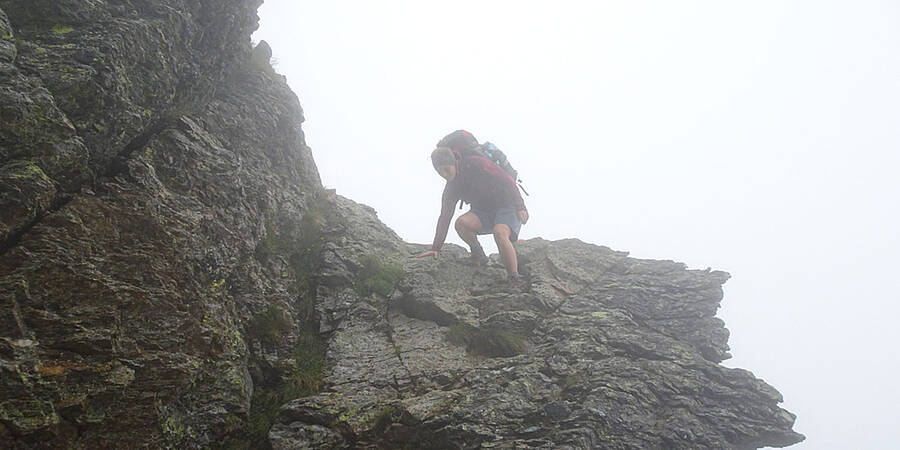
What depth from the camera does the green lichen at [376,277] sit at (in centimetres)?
1102

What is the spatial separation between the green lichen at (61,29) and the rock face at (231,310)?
0.21 feet

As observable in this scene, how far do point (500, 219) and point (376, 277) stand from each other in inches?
154

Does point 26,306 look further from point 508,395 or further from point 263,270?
point 508,395

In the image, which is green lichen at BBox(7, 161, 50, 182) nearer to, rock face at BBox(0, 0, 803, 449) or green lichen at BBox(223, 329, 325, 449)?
rock face at BBox(0, 0, 803, 449)

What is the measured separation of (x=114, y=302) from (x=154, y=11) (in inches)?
249

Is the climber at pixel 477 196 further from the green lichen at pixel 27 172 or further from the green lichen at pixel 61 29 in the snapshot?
the green lichen at pixel 27 172

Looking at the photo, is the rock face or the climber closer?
the rock face

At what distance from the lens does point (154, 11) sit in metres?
8.88

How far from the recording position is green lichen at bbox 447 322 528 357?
31.6ft

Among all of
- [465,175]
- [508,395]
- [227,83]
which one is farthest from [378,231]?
[508,395]

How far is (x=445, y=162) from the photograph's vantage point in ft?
41.2

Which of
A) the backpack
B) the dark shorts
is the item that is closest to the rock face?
Answer: the dark shorts

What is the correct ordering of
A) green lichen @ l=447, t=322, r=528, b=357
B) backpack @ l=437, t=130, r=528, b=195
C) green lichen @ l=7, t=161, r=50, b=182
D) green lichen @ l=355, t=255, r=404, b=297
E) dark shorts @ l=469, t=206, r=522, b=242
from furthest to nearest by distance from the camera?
backpack @ l=437, t=130, r=528, b=195 < dark shorts @ l=469, t=206, r=522, b=242 < green lichen @ l=355, t=255, r=404, b=297 < green lichen @ l=447, t=322, r=528, b=357 < green lichen @ l=7, t=161, r=50, b=182

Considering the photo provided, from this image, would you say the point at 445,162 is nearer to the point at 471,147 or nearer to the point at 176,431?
the point at 471,147
